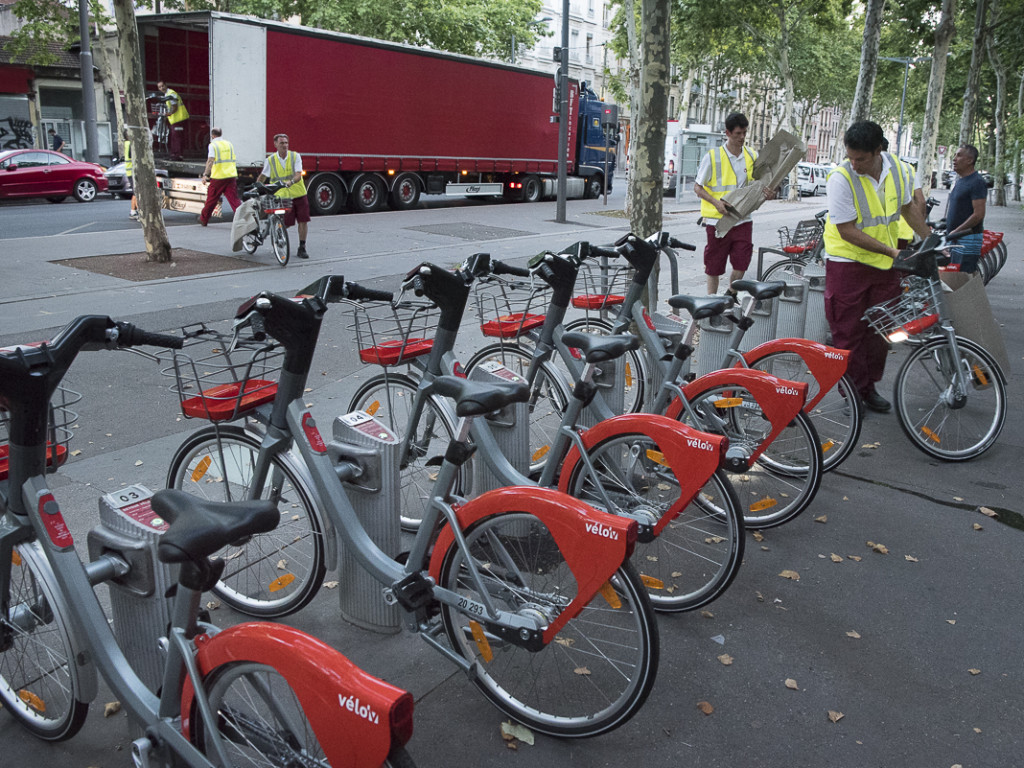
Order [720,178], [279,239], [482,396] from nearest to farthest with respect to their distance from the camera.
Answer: [482,396]
[720,178]
[279,239]

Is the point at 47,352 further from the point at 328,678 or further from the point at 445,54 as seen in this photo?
the point at 445,54

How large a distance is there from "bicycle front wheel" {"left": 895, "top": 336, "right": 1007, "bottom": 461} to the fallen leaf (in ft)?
11.9

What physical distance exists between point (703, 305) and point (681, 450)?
123cm

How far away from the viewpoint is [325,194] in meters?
20.0

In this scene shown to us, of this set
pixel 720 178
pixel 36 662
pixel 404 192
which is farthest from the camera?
pixel 404 192

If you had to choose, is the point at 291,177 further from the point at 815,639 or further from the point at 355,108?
the point at 815,639

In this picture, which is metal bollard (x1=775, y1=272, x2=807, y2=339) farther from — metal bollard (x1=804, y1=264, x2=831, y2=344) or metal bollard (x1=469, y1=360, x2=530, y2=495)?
metal bollard (x1=469, y1=360, x2=530, y2=495)

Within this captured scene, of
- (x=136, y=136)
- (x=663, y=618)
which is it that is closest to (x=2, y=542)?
(x=663, y=618)

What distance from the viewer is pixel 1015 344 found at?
9.04 m

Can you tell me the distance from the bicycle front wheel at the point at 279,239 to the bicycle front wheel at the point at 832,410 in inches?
348

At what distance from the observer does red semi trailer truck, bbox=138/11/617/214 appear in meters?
17.7

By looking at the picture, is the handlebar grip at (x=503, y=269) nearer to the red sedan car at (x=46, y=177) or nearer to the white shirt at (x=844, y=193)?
the white shirt at (x=844, y=193)

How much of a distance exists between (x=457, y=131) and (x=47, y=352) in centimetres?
2169

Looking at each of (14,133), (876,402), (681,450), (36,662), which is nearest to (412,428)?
(681,450)
